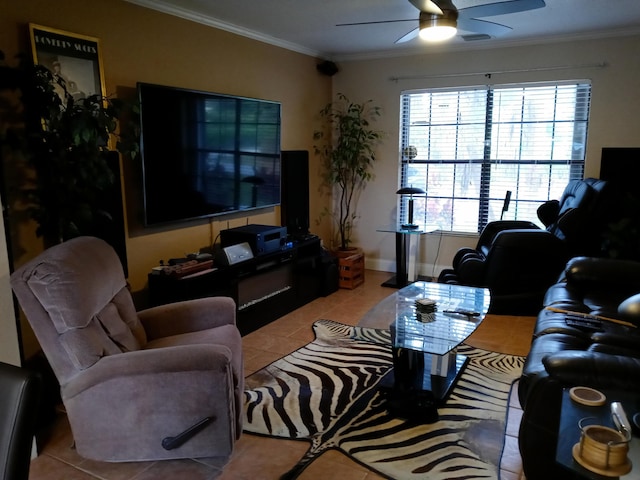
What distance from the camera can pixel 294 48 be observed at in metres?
4.96

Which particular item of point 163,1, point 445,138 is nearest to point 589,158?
point 445,138

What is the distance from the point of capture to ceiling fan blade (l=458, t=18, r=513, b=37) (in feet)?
11.0

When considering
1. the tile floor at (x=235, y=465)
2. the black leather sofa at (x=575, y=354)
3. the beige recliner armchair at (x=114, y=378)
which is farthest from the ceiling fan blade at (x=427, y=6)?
the tile floor at (x=235, y=465)

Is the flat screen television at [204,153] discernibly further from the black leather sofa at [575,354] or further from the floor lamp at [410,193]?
the black leather sofa at [575,354]

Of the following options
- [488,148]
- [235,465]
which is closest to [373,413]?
[235,465]

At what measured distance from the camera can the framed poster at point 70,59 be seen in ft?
8.82

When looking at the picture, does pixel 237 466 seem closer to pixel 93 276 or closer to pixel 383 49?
pixel 93 276

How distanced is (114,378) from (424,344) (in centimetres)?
146

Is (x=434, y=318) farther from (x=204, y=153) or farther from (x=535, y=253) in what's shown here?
(x=204, y=153)

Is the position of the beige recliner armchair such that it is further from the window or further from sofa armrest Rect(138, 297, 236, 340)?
the window

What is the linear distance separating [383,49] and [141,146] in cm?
310

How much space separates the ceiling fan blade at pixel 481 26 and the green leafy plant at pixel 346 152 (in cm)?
203

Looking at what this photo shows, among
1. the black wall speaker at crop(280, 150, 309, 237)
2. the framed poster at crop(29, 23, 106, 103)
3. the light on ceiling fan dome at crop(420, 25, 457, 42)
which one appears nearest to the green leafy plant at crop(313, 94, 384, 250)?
the black wall speaker at crop(280, 150, 309, 237)

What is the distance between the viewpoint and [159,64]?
3521mm
